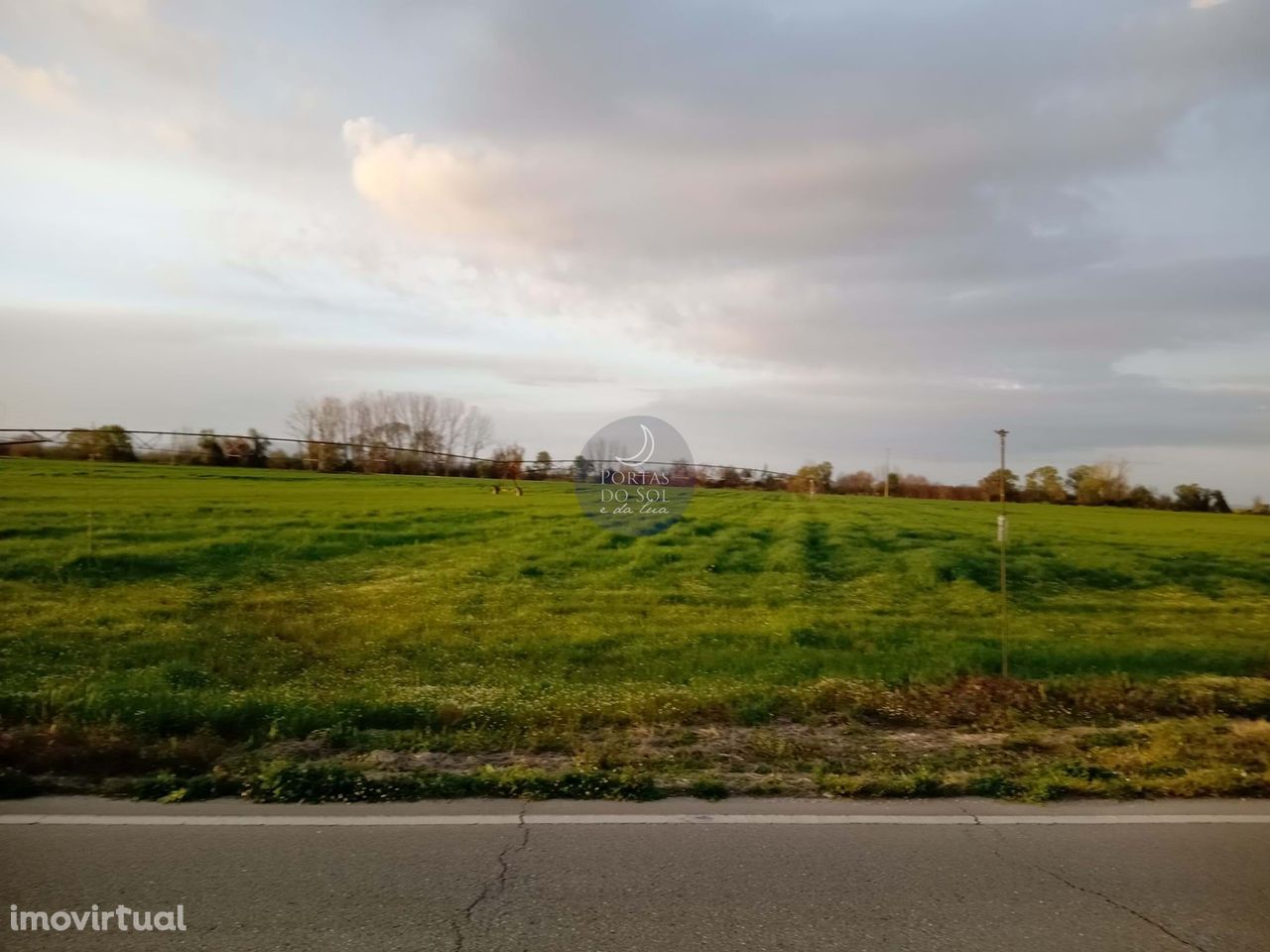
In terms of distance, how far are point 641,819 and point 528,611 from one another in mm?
8743

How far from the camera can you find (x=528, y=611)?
14062 mm

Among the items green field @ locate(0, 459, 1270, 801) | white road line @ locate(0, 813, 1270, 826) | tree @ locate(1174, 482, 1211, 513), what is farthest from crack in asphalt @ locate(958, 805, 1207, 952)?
tree @ locate(1174, 482, 1211, 513)

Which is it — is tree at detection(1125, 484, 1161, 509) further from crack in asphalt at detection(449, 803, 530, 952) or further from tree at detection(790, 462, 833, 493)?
crack in asphalt at detection(449, 803, 530, 952)

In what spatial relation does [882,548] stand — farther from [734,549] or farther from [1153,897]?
[1153,897]

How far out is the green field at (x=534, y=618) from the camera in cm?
848

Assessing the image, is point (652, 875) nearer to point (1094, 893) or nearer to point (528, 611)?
point (1094, 893)

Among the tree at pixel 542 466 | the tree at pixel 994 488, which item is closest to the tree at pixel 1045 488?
the tree at pixel 994 488

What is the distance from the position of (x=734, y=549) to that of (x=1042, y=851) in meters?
14.9

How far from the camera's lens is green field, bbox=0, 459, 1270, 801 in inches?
334

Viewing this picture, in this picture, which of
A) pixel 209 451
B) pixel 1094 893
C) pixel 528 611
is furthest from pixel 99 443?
pixel 1094 893

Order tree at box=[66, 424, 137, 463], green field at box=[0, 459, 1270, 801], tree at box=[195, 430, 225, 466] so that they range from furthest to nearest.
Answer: tree at box=[195, 430, 225, 466], tree at box=[66, 424, 137, 463], green field at box=[0, 459, 1270, 801]

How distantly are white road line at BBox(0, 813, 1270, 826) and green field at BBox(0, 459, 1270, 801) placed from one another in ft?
5.55

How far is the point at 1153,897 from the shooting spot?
178 inches

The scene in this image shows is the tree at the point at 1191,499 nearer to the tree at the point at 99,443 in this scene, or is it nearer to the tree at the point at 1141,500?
the tree at the point at 1141,500
